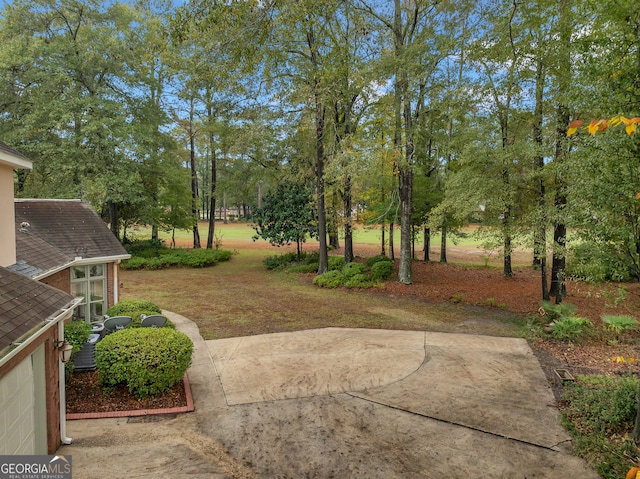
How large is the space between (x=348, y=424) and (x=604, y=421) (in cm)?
372

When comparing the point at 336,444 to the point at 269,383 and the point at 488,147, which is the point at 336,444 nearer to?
the point at 269,383

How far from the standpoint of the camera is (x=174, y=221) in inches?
987

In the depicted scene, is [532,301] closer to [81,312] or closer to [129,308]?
[129,308]

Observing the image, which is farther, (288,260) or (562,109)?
(288,260)

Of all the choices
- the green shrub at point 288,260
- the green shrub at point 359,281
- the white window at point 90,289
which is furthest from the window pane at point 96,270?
the green shrub at point 288,260

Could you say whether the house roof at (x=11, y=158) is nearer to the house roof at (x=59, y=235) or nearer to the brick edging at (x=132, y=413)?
the house roof at (x=59, y=235)

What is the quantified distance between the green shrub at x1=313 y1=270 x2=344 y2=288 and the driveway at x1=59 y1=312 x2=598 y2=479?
8.39 meters

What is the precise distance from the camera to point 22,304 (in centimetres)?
469

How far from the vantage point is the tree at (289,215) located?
21.6 m

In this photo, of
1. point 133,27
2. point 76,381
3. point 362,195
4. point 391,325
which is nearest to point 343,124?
point 362,195

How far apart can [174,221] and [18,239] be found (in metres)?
16.6

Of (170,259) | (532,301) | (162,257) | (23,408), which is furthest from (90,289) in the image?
(532,301)

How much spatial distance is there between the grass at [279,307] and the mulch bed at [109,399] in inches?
138

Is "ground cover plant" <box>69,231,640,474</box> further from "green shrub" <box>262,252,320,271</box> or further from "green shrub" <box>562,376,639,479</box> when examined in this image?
"green shrub" <box>262,252,320,271</box>
